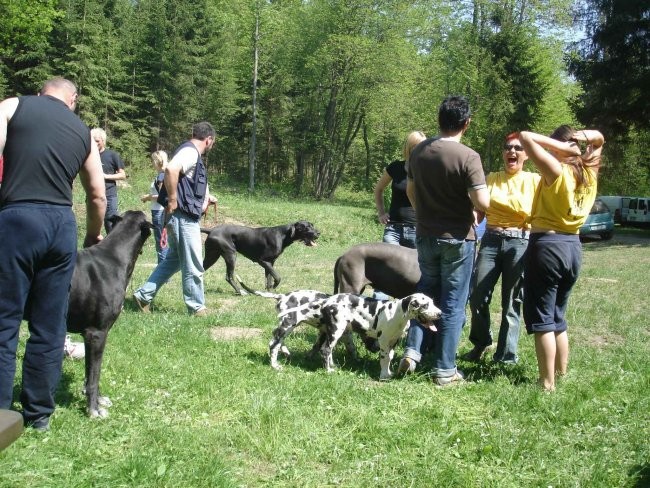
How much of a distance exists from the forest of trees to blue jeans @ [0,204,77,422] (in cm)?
2823

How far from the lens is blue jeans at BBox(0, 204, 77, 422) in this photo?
341 cm

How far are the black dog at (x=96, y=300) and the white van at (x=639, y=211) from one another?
33.3 metres

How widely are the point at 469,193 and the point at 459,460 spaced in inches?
81.7

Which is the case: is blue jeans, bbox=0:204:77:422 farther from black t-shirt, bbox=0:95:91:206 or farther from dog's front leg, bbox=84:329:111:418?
dog's front leg, bbox=84:329:111:418

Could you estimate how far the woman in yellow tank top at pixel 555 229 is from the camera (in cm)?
467

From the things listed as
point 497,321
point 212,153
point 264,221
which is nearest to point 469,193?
point 497,321

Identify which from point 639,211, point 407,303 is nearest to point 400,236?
point 407,303

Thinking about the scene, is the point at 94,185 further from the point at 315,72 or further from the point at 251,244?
the point at 315,72

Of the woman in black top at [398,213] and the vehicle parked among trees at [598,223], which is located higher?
the woman in black top at [398,213]

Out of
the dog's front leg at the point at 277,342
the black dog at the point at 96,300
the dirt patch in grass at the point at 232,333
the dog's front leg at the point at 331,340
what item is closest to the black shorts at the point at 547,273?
the dog's front leg at the point at 331,340

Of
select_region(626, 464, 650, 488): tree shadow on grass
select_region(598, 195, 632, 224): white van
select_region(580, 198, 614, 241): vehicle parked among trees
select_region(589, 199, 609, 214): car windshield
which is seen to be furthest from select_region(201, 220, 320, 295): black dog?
select_region(598, 195, 632, 224): white van

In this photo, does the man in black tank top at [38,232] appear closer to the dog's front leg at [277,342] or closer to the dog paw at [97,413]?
the dog paw at [97,413]

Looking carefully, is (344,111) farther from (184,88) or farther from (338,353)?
(338,353)

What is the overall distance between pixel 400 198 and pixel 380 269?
2.82ft
